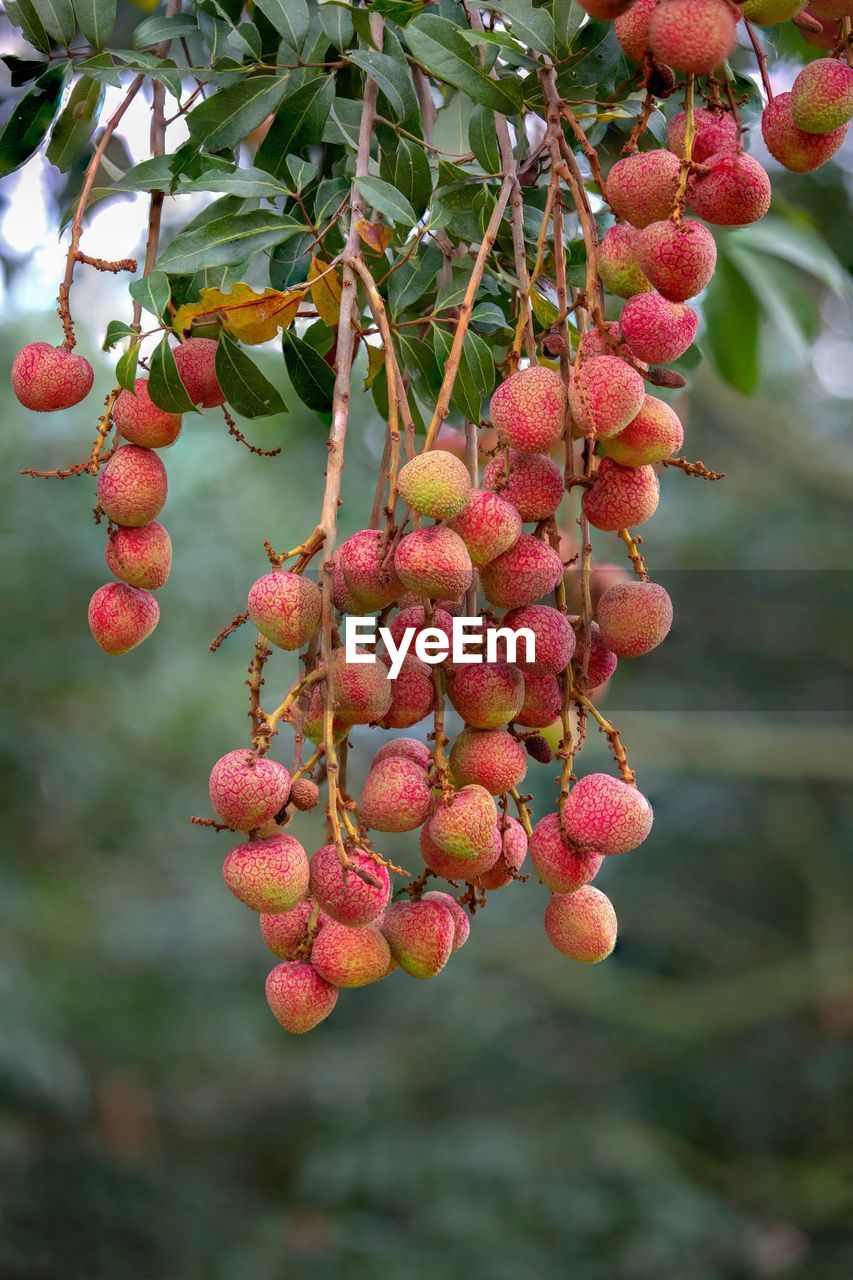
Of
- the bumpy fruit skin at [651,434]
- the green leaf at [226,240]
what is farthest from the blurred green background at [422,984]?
the bumpy fruit skin at [651,434]

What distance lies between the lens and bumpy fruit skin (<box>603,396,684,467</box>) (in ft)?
1.91

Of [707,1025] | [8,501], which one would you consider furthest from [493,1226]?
[8,501]

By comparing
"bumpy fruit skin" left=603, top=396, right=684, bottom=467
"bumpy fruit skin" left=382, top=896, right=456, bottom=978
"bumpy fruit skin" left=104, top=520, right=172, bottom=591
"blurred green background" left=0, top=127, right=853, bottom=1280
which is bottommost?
"blurred green background" left=0, top=127, right=853, bottom=1280

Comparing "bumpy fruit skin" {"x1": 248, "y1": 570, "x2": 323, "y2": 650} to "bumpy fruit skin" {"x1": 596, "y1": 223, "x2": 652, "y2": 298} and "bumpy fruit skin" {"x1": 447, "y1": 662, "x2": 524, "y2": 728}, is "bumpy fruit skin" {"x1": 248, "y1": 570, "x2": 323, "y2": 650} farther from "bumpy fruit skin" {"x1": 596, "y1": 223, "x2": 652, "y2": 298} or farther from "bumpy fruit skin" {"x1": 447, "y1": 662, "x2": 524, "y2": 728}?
"bumpy fruit skin" {"x1": 596, "y1": 223, "x2": 652, "y2": 298}

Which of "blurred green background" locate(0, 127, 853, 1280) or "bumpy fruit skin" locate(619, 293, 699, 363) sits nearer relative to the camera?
"bumpy fruit skin" locate(619, 293, 699, 363)

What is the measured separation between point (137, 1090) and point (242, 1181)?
44 cm

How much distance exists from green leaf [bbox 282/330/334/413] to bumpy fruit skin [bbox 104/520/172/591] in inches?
4.1

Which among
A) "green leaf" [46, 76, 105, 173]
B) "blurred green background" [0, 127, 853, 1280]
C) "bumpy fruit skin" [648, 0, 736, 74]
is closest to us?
"bumpy fruit skin" [648, 0, 736, 74]

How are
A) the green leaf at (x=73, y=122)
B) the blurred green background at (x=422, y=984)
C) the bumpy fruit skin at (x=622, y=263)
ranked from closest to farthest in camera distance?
the bumpy fruit skin at (x=622, y=263), the green leaf at (x=73, y=122), the blurred green background at (x=422, y=984)

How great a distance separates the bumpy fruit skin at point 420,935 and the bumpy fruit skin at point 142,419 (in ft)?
0.83

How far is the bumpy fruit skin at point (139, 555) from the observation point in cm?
65

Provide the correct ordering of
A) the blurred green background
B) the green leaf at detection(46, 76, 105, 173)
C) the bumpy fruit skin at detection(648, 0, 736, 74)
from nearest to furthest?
the bumpy fruit skin at detection(648, 0, 736, 74), the green leaf at detection(46, 76, 105, 173), the blurred green background

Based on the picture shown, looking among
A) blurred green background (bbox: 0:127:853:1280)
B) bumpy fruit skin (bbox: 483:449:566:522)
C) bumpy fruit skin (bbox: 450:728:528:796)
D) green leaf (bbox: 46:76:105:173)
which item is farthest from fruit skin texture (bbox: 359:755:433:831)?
blurred green background (bbox: 0:127:853:1280)

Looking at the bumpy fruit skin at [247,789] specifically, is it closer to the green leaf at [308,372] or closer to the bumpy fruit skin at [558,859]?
the bumpy fruit skin at [558,859]
